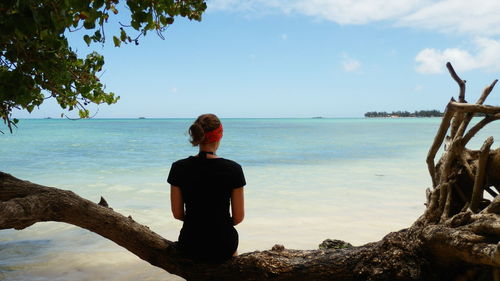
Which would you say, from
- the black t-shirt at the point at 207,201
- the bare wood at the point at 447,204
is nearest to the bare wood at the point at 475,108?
the bare wood at the point at 447,204

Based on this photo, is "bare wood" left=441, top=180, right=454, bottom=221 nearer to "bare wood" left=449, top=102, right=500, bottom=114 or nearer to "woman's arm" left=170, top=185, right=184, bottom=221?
"bare wood" left=449, top=102, right=500, bottom=114

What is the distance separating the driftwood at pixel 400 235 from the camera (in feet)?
10.6

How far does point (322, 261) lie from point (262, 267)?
471 mm

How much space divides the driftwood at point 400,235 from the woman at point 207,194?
0.62 feet

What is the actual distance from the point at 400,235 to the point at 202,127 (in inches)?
68.0

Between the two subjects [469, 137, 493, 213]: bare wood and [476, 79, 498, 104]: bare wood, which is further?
[476, 79, 498, 104]: bare wood

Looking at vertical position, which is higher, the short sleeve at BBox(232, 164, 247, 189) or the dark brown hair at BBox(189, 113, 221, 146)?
the dark brown hair at BBox(189, 113, 221, 146)

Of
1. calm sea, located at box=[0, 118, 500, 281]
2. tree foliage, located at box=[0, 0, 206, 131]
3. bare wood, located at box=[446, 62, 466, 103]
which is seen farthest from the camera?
calm sea, located at box=[0, 118, 500, 281]

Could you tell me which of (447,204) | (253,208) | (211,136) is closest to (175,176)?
(211,136)

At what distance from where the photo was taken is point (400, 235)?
141 inches

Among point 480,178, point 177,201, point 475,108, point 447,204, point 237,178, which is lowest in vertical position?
point 177,201

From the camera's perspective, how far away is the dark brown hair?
3.30 m

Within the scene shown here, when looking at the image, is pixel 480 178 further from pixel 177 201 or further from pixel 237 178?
pixel 177 201

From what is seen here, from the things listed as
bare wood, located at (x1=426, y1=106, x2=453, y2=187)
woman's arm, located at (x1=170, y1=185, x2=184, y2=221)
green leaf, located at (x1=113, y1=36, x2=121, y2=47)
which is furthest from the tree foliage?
bare wood, located at (x1=426, y1=106, x2=453, y2=187)
